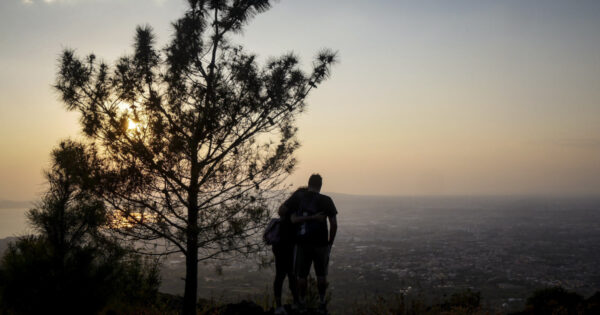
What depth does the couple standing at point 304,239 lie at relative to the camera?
17.9 feet

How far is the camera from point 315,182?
18.6ft

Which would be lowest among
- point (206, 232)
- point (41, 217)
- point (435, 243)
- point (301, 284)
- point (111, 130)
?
point (435, 243)

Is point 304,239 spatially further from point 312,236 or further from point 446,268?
point 446,268

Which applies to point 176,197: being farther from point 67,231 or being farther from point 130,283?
point 130,283

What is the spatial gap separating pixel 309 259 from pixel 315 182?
1.26 m

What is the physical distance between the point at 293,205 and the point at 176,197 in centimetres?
274

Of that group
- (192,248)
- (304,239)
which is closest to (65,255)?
(192,248)

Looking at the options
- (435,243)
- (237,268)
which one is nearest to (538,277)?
(435,243)

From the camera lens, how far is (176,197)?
691 centimetres

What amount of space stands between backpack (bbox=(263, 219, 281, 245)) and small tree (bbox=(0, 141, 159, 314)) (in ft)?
9.99

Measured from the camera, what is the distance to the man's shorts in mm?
5457

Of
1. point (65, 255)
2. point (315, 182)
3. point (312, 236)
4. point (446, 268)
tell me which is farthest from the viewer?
point (446, 268)

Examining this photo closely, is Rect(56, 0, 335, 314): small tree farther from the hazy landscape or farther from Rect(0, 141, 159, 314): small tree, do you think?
the hazy landscape

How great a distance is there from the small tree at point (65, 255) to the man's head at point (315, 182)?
3974 mm
